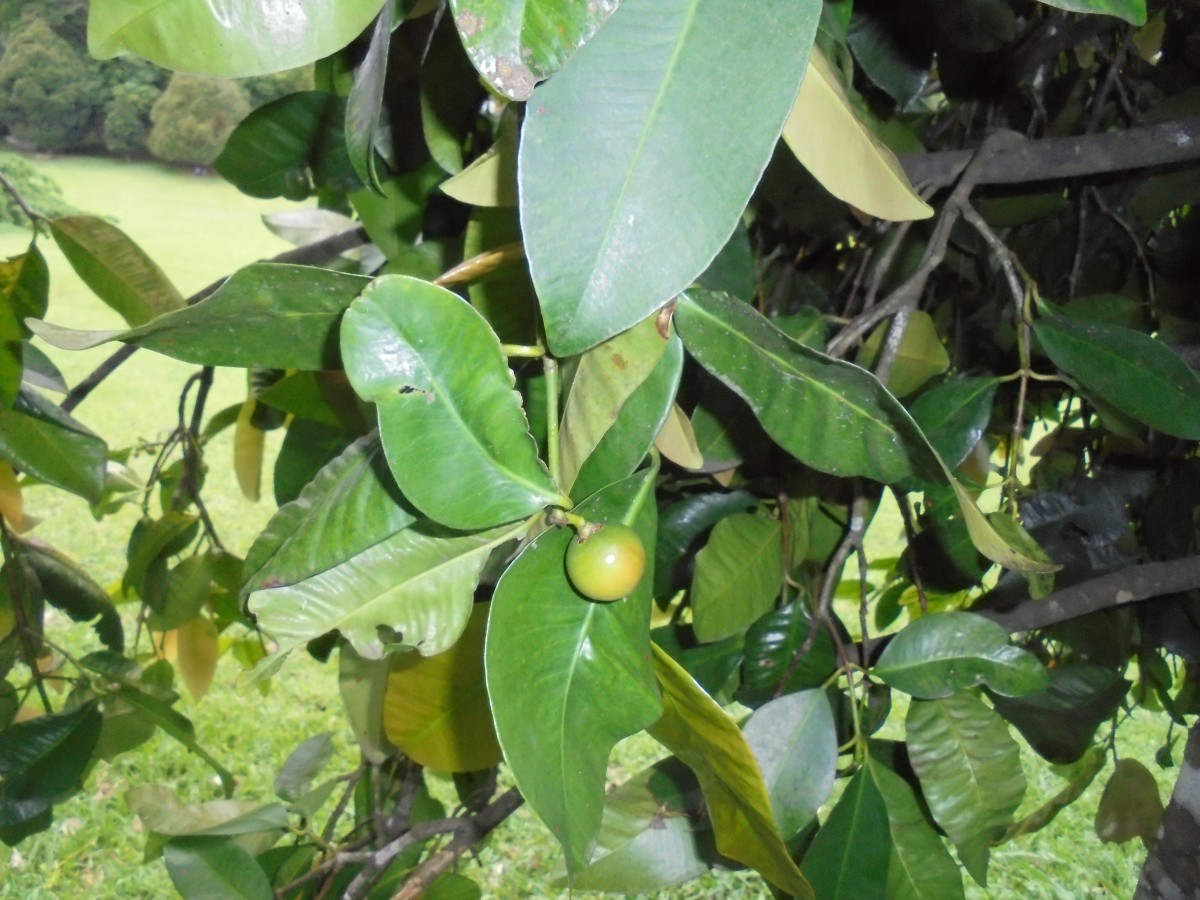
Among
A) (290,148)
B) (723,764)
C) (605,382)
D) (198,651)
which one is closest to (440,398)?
(605,382)

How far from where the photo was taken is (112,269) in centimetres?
65

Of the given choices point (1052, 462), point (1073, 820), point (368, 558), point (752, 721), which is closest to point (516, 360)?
point (368, 558)

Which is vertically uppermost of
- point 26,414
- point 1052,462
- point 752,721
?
point 26,414

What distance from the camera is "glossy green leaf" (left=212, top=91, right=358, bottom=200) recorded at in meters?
0.57

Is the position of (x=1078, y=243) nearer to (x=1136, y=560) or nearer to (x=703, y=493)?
(x=1136, y=560)

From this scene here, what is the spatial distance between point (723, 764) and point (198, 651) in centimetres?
95

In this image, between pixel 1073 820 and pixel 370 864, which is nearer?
pixel 370 864

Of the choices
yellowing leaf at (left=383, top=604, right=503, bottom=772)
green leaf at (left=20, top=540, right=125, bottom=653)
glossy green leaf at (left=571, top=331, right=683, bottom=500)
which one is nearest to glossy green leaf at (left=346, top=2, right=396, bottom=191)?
glossy green leaf at (left=571, top=331, right=683, bottom=500)

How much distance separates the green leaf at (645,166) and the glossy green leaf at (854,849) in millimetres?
379

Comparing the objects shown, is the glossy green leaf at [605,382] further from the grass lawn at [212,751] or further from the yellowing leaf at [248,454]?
the grass lawn at [212,751]

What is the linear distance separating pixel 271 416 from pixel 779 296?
489 millimetres

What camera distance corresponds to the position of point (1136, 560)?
0.67 m

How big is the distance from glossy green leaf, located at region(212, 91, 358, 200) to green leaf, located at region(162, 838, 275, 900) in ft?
1.51

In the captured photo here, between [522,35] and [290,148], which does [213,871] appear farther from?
[522,35]
